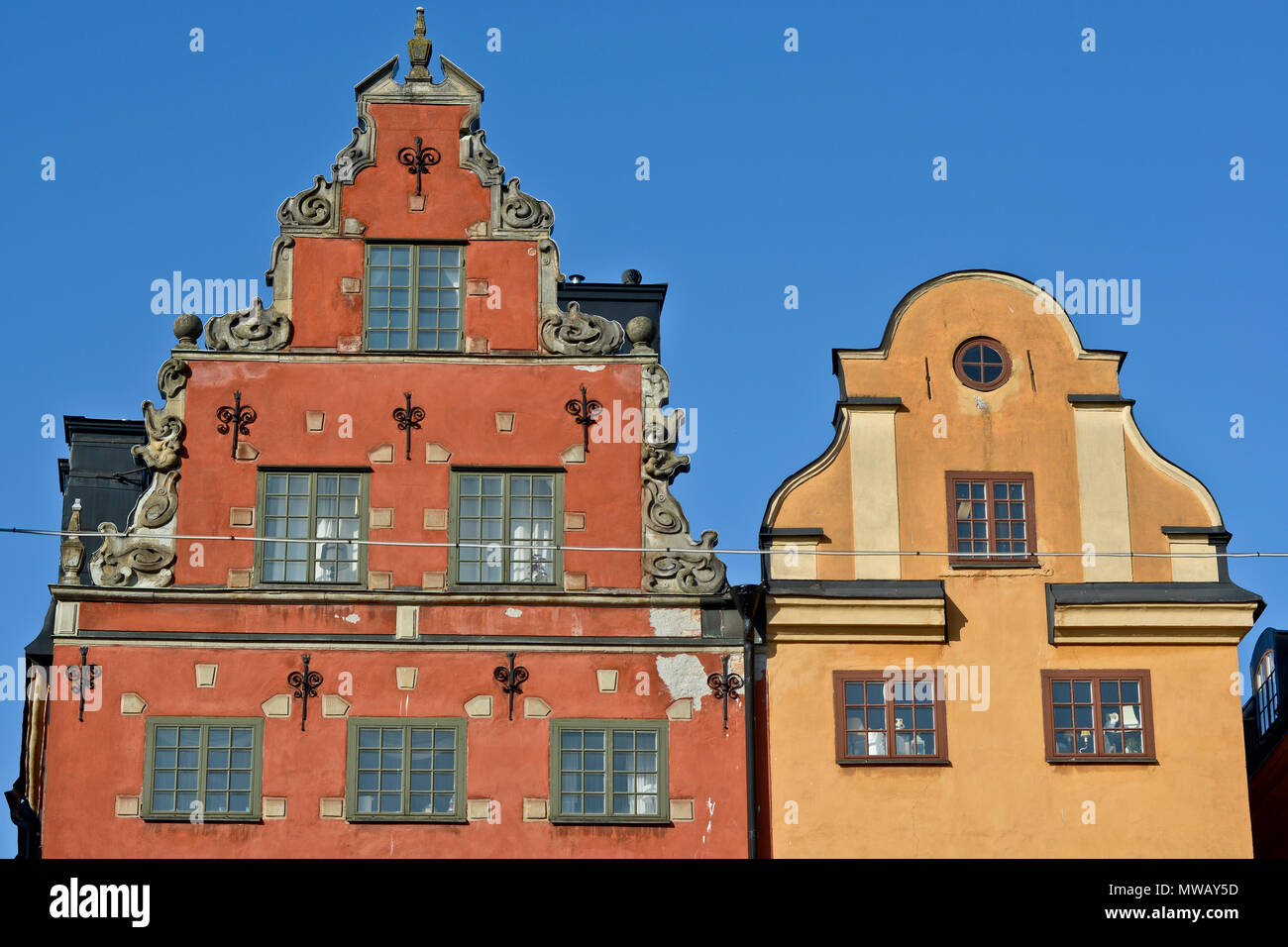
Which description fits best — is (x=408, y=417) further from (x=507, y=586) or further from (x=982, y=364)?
(x=982, y=364)

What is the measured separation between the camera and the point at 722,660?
30422 millimetres

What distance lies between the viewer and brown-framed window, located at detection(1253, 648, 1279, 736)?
36.5 m

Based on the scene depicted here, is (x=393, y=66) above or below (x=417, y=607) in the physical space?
above

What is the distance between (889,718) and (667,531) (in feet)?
11.6

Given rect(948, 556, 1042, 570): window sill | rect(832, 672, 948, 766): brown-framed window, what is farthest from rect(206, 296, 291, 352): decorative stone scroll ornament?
rect(948, 556, 1042, 570): window sill

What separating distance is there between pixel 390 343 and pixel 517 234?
2.14 metres

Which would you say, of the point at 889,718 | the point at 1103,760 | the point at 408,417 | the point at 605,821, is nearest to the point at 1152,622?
the point at 1103,760

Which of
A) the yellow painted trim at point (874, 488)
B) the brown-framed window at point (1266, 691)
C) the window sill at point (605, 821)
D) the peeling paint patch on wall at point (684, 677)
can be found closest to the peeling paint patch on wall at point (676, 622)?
the peeling paint patch on wall at point (684, 677)

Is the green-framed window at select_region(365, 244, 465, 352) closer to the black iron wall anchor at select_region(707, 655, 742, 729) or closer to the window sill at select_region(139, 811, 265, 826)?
the black iron wall anchor at select_region(707, 655, 742, 729)

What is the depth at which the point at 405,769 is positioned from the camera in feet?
98.1
